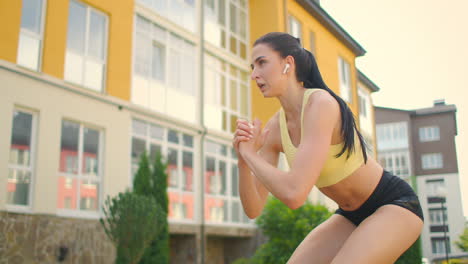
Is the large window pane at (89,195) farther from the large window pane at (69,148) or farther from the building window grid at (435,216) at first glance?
the building window grid at (435,216)

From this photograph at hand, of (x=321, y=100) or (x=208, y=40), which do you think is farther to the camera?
(x=208, y=40)

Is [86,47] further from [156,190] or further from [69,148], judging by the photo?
[156,190]

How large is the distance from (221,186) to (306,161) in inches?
638

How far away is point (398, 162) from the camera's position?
52.0m

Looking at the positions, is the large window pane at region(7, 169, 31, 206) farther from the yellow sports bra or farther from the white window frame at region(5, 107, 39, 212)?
the yellow sports bra

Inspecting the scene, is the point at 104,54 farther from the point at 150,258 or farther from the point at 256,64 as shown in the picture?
the point at 256,64

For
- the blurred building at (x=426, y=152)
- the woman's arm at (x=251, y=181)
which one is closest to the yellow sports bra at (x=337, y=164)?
the woman's arm at (x=251, y=181)

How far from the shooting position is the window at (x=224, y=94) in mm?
18438

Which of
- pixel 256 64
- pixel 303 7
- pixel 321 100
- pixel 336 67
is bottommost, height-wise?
pixel 321 100

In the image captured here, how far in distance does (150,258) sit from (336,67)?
15.8 meters

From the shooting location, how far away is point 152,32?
53.0 feet

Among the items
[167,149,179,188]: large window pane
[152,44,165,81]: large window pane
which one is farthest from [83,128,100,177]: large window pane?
[152,44,165,81]: large window pane

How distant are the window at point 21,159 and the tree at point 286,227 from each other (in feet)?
21.8

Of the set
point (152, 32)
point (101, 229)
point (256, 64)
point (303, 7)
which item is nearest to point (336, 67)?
point (303, 7)
